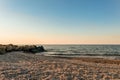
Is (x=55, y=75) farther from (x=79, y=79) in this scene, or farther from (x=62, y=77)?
(x=79, y=79)

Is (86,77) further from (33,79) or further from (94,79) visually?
(33,79)

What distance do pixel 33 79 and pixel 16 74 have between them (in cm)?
134

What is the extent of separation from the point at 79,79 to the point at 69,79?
1.57 ft

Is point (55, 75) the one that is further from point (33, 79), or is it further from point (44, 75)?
point (33, 79)

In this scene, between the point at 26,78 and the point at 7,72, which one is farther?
the point at 7,72

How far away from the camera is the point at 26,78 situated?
9.04 metres

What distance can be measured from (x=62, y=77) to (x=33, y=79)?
1.41m

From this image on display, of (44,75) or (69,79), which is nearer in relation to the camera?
(69,79)

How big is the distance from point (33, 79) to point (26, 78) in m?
0.36

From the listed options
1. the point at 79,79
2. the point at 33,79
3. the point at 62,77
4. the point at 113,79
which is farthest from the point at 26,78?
the point at 113,79

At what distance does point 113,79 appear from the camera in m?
9.23

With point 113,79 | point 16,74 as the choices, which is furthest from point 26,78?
point 113,79

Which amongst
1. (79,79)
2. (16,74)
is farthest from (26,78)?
(79,79)

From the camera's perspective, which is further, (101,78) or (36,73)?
(36,73)
